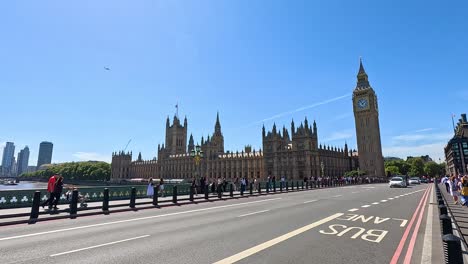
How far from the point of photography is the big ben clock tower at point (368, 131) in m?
100

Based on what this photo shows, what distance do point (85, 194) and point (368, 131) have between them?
343ft

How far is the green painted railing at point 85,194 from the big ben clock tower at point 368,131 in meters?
90.9

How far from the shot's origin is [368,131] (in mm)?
104188

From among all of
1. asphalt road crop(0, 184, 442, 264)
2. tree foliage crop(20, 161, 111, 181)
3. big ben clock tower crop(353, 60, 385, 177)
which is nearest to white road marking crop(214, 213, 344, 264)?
asphalt road crop(0, 184, 442, 264)

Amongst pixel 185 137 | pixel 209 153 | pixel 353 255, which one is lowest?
pixel 353 255

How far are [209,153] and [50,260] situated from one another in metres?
117

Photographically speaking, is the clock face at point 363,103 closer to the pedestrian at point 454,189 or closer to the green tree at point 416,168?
the green tree at point 416,168

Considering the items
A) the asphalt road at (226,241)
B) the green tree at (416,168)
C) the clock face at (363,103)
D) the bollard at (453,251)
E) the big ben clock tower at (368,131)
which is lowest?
the asphalt road at (226,241)

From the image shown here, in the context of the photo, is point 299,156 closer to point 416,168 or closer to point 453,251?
point 416,168

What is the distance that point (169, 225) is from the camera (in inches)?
437

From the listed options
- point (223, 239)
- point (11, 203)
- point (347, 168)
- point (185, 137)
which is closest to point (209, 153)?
point (185, 137)

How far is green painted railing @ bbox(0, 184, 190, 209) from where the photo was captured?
15.7 m

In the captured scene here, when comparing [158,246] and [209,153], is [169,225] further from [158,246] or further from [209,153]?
[209,153]

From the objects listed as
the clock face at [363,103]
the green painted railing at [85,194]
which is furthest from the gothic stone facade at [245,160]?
the green painted railing at [85,194]
